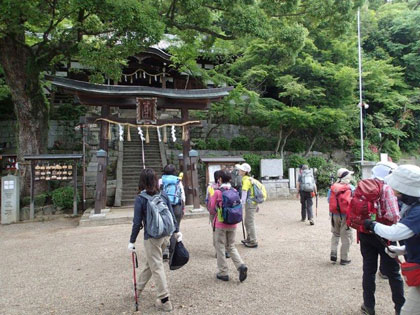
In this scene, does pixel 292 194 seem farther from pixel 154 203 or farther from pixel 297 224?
pixel 154 203

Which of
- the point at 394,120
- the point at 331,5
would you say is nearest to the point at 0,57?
the point at 331,5

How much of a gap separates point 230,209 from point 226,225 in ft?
0.89

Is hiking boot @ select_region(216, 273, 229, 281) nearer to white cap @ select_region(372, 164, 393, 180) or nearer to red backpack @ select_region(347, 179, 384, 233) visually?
red backpack @ select_region(347, 179, 384, 233)

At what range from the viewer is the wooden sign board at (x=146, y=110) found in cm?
1056

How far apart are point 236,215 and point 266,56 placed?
42.0 ft

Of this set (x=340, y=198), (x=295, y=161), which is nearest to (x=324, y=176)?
(x=295, y=161)

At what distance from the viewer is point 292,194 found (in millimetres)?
14336

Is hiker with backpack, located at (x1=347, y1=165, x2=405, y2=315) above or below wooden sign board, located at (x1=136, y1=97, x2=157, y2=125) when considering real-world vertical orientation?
below

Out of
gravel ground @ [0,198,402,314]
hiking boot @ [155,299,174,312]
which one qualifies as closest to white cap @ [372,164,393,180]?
gravel ground @ [0,198,402,314]

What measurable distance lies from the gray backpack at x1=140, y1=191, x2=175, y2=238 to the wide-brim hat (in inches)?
91.8

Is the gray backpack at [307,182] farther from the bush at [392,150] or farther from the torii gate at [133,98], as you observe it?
the bush at [392,150]

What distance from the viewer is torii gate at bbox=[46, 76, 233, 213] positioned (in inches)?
387

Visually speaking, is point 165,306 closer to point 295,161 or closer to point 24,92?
point 24,92

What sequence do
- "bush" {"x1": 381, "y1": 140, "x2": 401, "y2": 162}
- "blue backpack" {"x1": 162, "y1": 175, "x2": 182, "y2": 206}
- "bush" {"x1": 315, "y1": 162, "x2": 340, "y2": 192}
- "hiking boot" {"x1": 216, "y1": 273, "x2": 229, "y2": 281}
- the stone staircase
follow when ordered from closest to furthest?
1. "hiking boot" {"x1": 216, "y1": 273, "x2": 229, "y2": 281}
2. "blue backpack" {"x1": 162, "y1": 175, "x2": 182, "y2": 206}
3. the stone staircase
4. "bush" {"x1": 315, "y1": 162, "x2": 340, "y2": 192}
5. "bush" {"x1": 381, "y1": 140, "x2": 401, "y2": 162}
